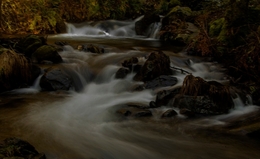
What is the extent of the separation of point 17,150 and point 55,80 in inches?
149

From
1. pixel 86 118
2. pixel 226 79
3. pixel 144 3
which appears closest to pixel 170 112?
pixel 86 118

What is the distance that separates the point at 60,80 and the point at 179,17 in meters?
8.53

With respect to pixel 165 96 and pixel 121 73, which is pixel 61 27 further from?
pixel 165 96

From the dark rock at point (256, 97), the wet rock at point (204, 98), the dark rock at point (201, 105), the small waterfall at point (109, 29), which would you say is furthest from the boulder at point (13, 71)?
the small waterfall at point (109, 29)

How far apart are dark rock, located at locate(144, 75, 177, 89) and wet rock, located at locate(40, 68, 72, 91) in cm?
204

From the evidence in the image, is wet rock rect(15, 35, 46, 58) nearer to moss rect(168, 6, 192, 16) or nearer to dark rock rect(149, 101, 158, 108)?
dark rock rect(149, 101, 158, 108)

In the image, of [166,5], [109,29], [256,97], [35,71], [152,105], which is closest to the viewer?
[152,105]

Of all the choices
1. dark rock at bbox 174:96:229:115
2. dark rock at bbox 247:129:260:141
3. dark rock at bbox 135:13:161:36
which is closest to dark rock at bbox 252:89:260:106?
dark rock at bbox 174:96:229:115

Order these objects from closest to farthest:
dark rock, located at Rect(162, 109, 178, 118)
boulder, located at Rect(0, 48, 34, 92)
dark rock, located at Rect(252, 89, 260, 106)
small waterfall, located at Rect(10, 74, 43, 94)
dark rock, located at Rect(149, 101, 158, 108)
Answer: dark rock, located at Rect(162, 109, 178, 118)
dark rock, located at Rect(149, 101, 158, 108)
dark rock, located at Rect(252, 89, 260, 106)
boulder, located at Rect(0, 48, 34, 92)
small waterfall, located at Rect(10, 74, 43, 94)

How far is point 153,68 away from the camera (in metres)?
7.21

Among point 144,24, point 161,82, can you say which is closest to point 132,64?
point 161,82

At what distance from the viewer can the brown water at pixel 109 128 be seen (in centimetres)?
418

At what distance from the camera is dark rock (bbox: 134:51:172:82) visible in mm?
7246

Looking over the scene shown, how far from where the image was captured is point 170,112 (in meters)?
5.52
